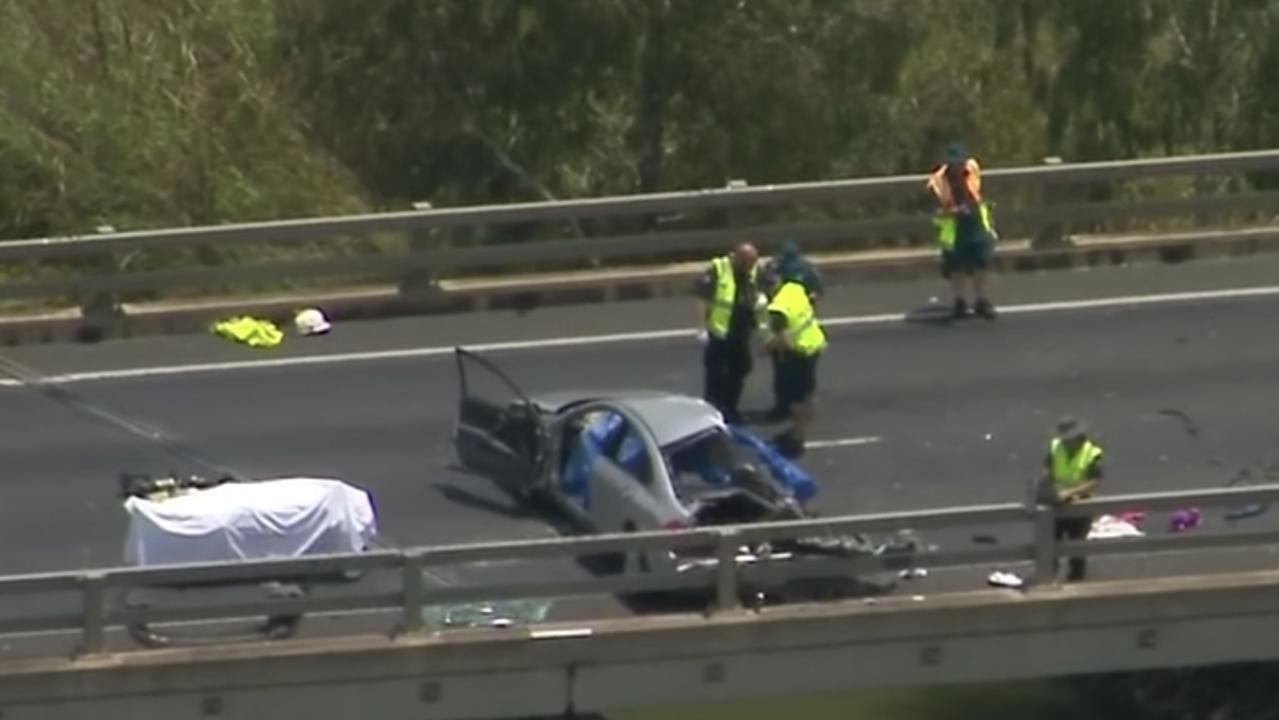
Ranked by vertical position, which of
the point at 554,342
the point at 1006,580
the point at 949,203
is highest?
the point at 949,203

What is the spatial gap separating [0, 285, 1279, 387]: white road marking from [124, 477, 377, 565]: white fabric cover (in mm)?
5964

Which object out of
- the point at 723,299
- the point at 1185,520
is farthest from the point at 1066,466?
the point at 723,299

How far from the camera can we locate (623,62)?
35812mm

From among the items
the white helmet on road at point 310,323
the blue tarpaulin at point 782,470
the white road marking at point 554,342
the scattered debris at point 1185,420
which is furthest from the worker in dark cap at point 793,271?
the white helmet on road at point 310,323

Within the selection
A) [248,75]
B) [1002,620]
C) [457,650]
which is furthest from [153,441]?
[248,75]

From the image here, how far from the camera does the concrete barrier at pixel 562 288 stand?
86.7ft

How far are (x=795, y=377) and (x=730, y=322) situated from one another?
0.70m

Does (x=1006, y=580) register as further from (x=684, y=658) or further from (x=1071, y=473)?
(x=684, y=658)

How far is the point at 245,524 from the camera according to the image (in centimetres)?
1894

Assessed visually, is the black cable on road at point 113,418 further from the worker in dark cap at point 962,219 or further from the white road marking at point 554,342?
the worker in dark cap at point 962,219

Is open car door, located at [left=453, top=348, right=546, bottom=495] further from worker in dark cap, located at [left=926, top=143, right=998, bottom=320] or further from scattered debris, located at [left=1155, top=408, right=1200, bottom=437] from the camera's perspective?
scattered debris, located at [left=1155, top=408, right=1200, bottom=437]

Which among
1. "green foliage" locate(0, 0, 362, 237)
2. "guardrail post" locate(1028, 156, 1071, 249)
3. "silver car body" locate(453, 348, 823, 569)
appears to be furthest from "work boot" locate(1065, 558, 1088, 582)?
"green foliage" locate(0, 0, 362, 237)

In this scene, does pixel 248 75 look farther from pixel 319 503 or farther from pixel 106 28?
pixel 319 503

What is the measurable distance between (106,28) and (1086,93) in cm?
1265
